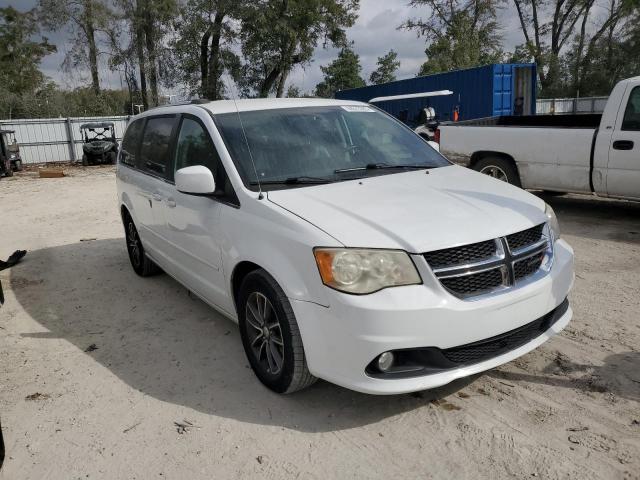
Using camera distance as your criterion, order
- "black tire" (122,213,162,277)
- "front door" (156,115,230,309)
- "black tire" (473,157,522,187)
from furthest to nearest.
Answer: "black tire" (473,157,522,187), "black tire" (122,213,162,277), "front door" (156,115,230,309)

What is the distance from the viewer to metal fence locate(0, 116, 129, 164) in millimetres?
21688

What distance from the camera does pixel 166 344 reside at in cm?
424

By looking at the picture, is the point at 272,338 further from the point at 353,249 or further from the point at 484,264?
the point at 484,264

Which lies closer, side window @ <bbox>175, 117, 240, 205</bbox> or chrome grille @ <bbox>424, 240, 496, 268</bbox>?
chrome grille @ <bbox>424, 240, 496, 268</bbox>

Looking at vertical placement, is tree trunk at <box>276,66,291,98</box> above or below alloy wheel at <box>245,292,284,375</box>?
above


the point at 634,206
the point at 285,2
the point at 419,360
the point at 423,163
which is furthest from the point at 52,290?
the point at 285,2

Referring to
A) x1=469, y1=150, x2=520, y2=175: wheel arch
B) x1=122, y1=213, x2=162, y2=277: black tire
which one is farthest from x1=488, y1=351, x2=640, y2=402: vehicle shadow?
x1=469, y1=150, x2=520, y2=175: wheel arch

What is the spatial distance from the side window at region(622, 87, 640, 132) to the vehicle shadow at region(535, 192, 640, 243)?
1.25 m

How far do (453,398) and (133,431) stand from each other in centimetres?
182

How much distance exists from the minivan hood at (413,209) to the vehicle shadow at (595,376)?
37.6 inches

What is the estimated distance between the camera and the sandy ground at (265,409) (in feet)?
8.93

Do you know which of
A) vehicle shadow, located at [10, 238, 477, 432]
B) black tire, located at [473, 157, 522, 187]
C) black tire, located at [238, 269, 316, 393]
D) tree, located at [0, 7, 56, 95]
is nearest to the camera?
black tire, located at [238, 269, 316, 393]

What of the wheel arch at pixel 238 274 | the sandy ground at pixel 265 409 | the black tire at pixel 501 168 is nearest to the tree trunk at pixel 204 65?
the black tire at pixel 501 168

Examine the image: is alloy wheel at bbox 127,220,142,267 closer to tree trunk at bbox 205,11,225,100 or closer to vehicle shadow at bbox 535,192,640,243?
vehicle shadow at bbox 535,192,640,243
